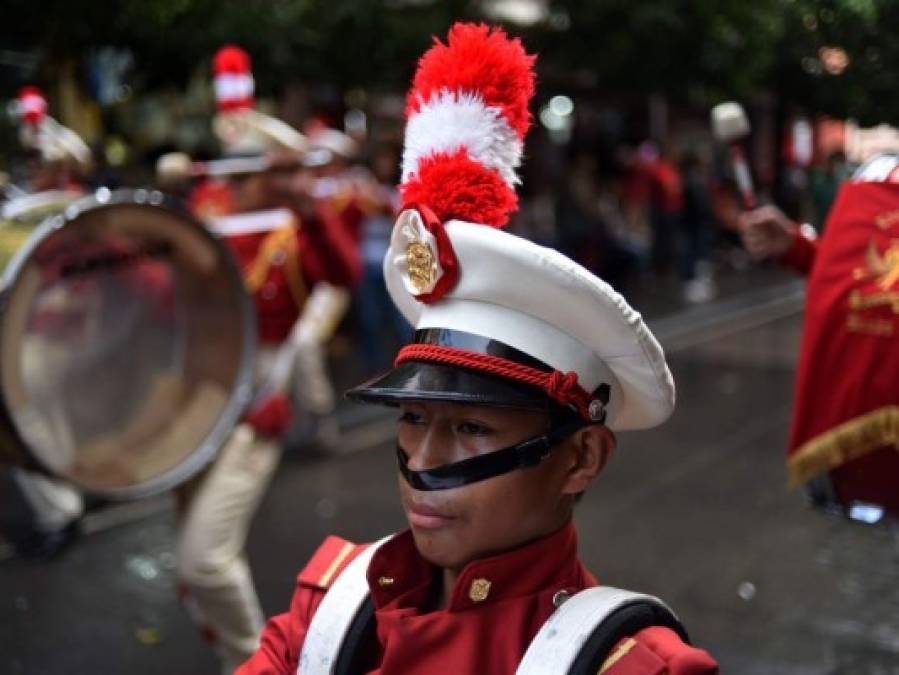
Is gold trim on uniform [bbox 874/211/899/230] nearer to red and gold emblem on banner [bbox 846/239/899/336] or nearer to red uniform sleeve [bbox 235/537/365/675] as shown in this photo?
red and gold emblem on banner [bbox 846/239/899/336]

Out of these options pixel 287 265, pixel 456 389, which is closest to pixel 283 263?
pixel 287 265

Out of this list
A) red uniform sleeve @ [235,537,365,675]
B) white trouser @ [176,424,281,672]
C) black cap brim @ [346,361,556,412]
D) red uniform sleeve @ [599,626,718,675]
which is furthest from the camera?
white trouser @ [176,424,281,672]

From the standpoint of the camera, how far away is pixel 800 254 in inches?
136

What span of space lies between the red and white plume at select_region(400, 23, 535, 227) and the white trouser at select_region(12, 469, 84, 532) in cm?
392

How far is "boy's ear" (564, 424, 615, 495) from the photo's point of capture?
6.29ft

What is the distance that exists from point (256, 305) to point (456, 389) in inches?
103

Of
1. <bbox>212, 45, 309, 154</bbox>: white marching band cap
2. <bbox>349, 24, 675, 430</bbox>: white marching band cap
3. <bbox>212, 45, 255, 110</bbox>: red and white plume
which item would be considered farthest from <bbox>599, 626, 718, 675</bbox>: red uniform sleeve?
<bbox>212, 45, 255, 110</bbox>: red and white plume

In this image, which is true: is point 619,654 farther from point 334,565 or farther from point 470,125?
point 470,125

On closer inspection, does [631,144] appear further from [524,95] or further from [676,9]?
[524,95]

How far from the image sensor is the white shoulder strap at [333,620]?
6.22 ft

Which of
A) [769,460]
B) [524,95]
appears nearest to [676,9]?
[769,460]

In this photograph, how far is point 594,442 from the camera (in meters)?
1.93

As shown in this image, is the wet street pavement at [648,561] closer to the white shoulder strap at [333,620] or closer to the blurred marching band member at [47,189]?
the blurred marching band member at [47,189]

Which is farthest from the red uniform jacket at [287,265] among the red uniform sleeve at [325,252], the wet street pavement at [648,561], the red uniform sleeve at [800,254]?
the red uniform sleeve at [800,254]
